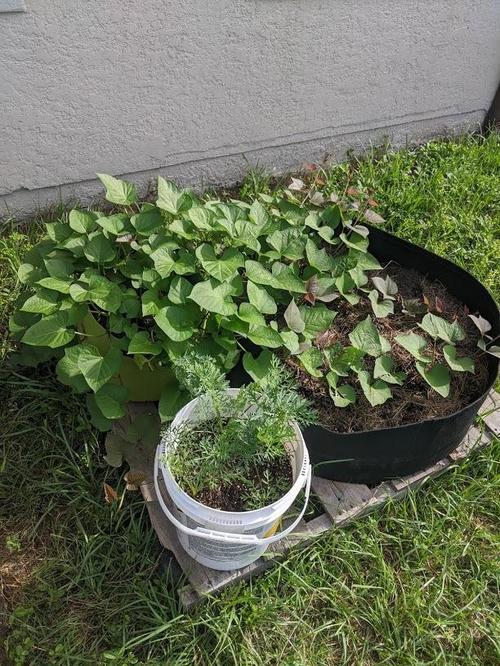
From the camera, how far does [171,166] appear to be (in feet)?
9.00

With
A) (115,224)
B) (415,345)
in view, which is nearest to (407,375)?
(415,345)

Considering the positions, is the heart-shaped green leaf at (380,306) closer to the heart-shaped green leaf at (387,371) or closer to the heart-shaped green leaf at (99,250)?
the heart-shaped green leaf at (387,371)

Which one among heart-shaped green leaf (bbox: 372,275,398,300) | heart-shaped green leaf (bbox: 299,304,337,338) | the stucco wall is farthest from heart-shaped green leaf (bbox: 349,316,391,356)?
the stucco wall

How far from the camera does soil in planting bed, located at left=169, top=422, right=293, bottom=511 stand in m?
1.58

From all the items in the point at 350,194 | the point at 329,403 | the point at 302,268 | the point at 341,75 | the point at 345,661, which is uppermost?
the point at 341,75

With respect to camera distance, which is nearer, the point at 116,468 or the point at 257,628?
the point at 257,628

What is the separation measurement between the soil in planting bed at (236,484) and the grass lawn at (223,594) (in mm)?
304

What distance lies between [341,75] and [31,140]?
147cm

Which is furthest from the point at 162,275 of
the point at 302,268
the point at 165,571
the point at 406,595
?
the point at 406,595

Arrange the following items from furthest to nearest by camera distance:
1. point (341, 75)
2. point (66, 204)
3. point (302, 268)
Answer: point (341, 75), point (66, 204), point (302, 268)

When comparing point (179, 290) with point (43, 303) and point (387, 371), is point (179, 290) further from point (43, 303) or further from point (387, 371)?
point (387, 371)

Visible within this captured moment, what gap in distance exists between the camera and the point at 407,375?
6.73 ft

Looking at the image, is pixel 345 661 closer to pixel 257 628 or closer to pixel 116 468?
pixel 257 628

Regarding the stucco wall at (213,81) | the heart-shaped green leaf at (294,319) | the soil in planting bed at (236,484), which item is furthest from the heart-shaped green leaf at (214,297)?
the stucco wall at (213,81)
